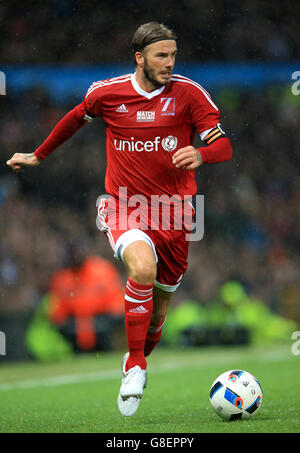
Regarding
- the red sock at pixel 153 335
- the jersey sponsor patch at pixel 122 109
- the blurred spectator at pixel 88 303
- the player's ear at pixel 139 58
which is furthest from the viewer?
the blurred spectator at pixel 88 303

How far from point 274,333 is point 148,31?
8.16 meters

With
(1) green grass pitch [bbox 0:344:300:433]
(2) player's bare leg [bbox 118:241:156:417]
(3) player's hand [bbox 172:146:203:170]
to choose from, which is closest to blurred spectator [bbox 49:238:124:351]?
(1) green grass pitch [bbox 0:344:300:433]

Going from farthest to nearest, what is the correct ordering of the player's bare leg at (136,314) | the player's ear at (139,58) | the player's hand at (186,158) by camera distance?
the player's ear at (139,58)
the player's bare leg at (136,314)
the player's hand at (186,158)

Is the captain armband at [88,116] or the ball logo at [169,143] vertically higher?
the captain armband at [88,116]

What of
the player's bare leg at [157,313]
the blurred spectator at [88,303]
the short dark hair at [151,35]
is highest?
the short dark hair at [151,35]

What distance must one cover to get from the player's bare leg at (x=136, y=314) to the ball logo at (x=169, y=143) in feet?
2.22

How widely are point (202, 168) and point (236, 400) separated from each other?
970 centimetres

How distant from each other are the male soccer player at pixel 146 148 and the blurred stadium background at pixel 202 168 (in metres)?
6.04

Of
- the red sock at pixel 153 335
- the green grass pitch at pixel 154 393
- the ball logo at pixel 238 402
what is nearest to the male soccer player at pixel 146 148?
the red sock at pixel 153 335

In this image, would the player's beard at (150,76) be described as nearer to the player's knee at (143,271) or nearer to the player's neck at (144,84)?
the player's neck at (144,84)

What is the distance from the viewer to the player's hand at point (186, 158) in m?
4.57

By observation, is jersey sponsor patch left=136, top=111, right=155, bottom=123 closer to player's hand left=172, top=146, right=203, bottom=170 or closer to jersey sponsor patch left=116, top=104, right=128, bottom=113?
jersey sponsor patch left=116, top=104, right=128, bottom=113

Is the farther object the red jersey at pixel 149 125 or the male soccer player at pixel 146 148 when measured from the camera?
the red jersey at pixel 149 125
